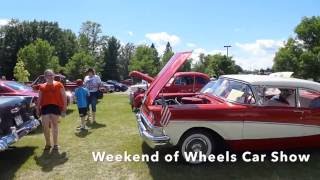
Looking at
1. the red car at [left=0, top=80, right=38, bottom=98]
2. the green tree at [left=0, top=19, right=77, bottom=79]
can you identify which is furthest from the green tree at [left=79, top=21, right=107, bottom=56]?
the red car at [left=0, top=80, right=38, bottom=98]

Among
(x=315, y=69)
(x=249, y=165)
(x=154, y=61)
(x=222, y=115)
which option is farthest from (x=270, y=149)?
(x=154, y=61)

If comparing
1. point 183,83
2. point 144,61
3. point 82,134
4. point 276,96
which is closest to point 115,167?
point 276,96

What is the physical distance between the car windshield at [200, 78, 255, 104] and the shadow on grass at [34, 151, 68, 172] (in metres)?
3.13

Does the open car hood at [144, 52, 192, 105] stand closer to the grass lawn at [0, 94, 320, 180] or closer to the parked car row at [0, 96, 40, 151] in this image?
the grass lawn at [0, 94, 320, 180]

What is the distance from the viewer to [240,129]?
7.38 metres

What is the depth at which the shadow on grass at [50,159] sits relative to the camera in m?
7.58

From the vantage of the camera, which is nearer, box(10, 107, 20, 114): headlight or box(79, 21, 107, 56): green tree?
box(10, 107, 20, 114): headlight

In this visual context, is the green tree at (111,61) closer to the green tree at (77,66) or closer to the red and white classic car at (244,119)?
the green tree at (77,66)

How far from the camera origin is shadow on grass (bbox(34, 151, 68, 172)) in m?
7.58

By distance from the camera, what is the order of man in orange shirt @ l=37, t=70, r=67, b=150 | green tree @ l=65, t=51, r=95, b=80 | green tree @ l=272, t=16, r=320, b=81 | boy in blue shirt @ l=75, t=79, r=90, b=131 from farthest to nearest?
green tree @ l=65, t=51, r=95, b=80, green tree @ l=272, t=16, r=320, b=81, boy in blue shirt @ l=75, t=79, r=90, b=131, man in orange shirt @ l=37, t=70, r=67, b=150

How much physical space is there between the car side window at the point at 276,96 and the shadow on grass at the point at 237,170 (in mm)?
1052

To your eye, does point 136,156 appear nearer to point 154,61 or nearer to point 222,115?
point 222,115

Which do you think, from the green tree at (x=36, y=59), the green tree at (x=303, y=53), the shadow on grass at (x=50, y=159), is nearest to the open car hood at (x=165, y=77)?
the shadow on grass at (x=50, y=159)

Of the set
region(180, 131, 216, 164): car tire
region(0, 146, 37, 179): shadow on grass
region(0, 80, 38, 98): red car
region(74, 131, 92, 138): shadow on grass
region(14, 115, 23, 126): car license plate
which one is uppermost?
region(0, 80, 38, 98): red car
